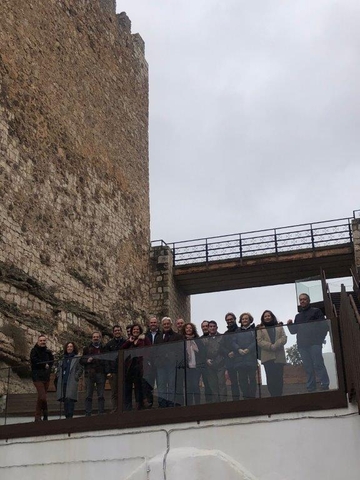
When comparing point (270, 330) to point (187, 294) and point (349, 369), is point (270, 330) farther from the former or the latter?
point (187, 294)

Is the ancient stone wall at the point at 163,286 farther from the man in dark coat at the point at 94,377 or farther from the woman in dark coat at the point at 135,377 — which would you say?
the woman in dark coat at the point at 135,377

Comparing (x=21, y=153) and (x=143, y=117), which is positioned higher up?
(x=143, y=117)

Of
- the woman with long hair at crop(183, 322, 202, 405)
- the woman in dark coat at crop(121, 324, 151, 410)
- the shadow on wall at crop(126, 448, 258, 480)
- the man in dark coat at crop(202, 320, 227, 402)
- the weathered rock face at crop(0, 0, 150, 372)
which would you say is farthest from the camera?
the weathered rock face at crop(0, 0, 150, 372)

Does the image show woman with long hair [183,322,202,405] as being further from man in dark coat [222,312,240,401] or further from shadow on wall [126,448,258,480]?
shadow on wall [126,448,258,480]

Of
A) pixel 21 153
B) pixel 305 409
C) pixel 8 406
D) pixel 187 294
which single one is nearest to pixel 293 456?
pixel 305 409

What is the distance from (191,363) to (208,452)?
1.09 metres

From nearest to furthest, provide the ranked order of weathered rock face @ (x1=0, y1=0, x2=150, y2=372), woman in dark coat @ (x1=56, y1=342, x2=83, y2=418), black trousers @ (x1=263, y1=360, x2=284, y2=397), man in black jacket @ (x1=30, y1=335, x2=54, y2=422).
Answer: black trousers @ (x1=263, y1=360, x2=284, y2=397) → woman in dark coat @ (x1=56, y1=342, x2=83, y2=418) → man in black jacket @ (x1=30, y1=335, x2=54, y2=422) → weathered rock face @ (x1=0, y1=0, x2=150, y2=372)

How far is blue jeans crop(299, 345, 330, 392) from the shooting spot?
8188 mm

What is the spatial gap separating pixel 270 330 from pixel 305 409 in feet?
3.34

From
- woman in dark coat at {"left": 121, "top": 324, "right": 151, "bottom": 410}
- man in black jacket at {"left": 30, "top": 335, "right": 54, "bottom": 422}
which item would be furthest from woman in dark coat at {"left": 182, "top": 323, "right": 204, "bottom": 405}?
man in black jacket at {"left": 30, "top": 335, "right": 54, "bottom": 422}

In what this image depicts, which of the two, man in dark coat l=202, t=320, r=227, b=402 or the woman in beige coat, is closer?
the woman in beige coat

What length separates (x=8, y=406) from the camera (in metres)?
9.86

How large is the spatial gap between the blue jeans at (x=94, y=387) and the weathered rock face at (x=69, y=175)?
4.74 meters

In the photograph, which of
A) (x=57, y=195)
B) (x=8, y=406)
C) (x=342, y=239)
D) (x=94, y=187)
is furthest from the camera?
(x=342, y=239)
